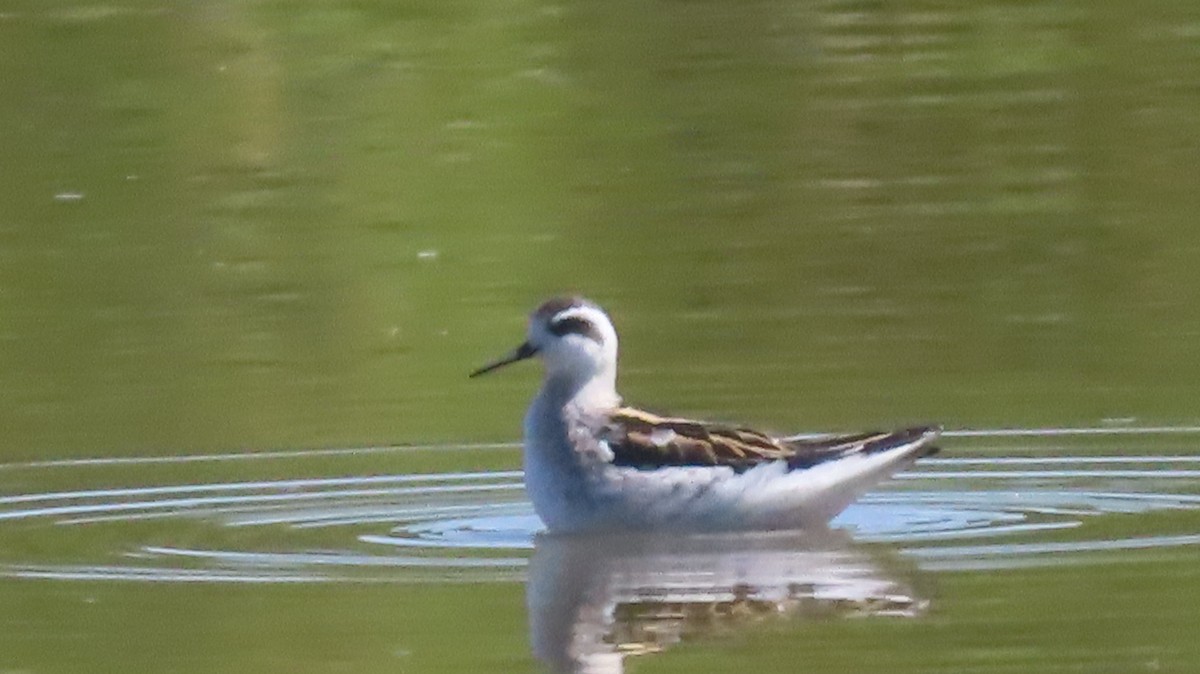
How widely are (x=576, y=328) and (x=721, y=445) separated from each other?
38.8 inches

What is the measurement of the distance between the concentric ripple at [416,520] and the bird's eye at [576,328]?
2.33 feet

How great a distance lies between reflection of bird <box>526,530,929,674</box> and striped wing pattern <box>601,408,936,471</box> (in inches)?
10.8

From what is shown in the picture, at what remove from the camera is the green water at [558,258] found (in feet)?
42.5

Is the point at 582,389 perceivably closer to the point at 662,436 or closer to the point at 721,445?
the point at 662,436

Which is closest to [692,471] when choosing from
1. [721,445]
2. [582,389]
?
[721,445]

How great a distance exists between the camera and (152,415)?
1703 centimetres

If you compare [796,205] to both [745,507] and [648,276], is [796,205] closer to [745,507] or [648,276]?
[648,276]

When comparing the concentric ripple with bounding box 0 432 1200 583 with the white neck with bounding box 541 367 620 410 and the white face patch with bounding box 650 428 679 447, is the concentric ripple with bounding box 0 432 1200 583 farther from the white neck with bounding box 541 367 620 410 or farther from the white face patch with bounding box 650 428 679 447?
the white face patch with bounding box 650 428 679 447

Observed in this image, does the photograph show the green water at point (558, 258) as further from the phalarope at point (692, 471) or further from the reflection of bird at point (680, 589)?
the phalarope at point (692, 471)

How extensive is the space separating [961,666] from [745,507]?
2649 millimetres

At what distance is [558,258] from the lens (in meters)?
20.3

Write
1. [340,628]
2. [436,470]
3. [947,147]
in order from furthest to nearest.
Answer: [947,147] → [436,470] → [340,628]

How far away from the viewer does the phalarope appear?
1438 cm

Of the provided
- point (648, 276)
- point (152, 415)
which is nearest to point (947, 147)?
point (648, 276)
